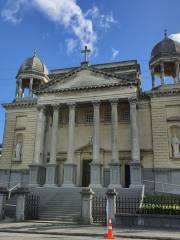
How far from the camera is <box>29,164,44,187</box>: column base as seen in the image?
2673cm

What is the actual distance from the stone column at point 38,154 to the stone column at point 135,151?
883 centimetres

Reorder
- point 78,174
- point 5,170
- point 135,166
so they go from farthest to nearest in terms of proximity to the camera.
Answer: point 5,170
point 78,174
point 135,166

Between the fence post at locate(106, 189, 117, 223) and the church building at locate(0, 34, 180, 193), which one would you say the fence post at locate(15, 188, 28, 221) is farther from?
the church building at locate(0, 34, 180, 193)

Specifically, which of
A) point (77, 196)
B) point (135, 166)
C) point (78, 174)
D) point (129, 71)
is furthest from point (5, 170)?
point (129, 71)

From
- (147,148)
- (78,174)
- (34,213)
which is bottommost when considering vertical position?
(34,213)

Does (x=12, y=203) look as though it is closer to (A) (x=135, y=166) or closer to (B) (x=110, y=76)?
(A) (x=135, y=166)

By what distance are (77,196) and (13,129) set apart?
1434 centimetres

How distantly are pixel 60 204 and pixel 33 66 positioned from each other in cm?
1934

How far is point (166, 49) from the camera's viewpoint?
3070cm

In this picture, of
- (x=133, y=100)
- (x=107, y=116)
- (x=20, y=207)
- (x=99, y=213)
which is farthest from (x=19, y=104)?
(x=99, y=213)

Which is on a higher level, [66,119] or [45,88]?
[45,88]

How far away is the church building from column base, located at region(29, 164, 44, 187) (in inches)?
0.7

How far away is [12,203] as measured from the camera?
21.3 m

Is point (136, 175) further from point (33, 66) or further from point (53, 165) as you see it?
point (33, 66)
